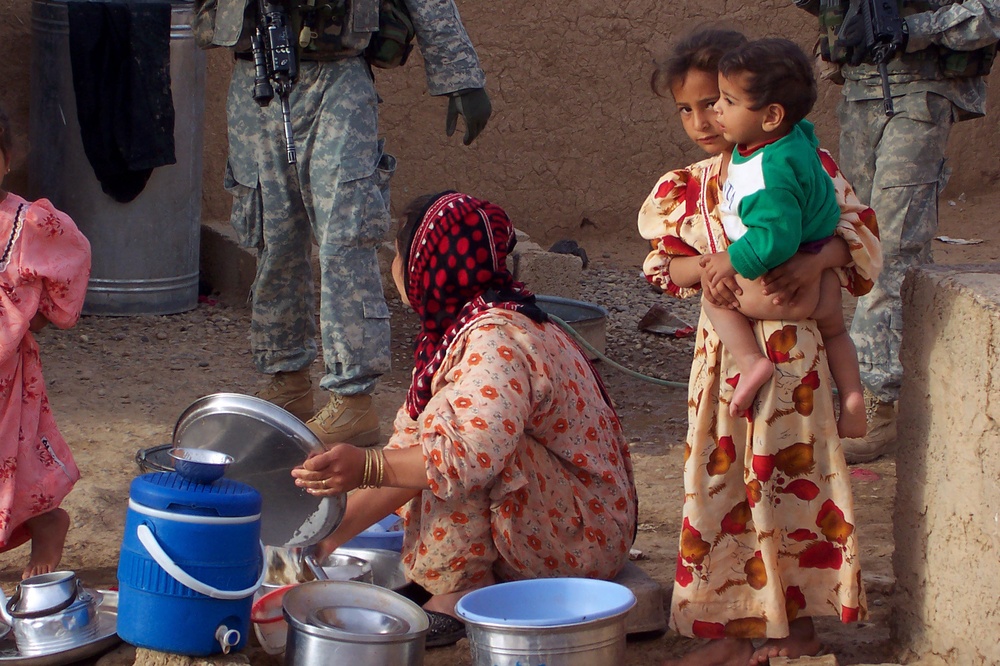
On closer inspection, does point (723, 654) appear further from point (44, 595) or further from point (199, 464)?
point (44, 595)

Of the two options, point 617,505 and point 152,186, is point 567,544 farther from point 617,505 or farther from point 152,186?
point 152,186

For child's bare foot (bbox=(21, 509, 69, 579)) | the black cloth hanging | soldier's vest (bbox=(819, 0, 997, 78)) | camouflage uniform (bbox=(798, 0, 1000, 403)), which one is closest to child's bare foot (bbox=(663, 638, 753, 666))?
child's bare foot (bbox=(21, 509, 69, 579))

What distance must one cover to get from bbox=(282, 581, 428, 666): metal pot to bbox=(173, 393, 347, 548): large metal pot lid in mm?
224

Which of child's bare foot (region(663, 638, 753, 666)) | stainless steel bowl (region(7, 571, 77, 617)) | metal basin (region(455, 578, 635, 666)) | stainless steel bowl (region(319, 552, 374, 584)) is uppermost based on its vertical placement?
metal basin (region(455, 578, 635, 666))

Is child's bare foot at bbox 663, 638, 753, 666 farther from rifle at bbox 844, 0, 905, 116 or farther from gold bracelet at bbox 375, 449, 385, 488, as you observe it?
rifle at bbox 844, 0, 905, 116

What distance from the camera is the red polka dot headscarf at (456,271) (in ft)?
8.64

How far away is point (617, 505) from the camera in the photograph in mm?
2709

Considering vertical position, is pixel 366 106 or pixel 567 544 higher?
pixel 366 106

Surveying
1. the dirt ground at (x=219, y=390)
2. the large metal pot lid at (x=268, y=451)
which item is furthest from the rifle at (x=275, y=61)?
the large metal pot lid at (x=268, y=451)

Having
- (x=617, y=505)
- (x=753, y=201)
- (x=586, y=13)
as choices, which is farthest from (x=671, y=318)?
(x=753, y=201)

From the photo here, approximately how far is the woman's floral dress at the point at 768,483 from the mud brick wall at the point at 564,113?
5.03m

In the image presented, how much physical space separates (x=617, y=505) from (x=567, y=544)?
0.15 m

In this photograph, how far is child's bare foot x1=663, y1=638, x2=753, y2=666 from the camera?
249 centimetres

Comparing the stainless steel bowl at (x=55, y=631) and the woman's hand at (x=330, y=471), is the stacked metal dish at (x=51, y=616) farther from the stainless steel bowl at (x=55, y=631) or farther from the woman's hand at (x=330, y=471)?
the woman's hand at (x=330, y=471)
